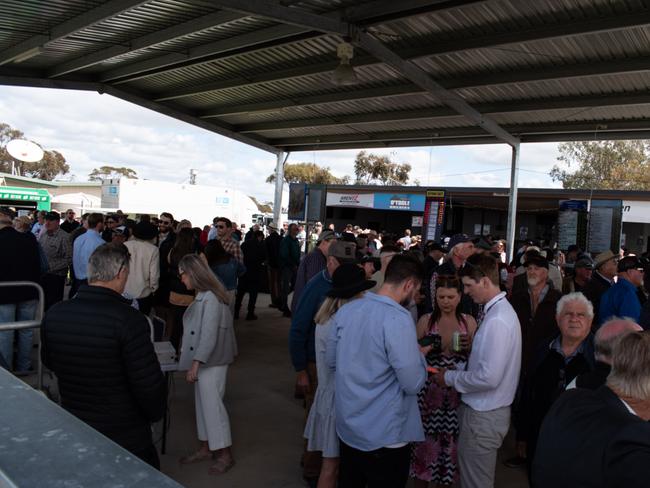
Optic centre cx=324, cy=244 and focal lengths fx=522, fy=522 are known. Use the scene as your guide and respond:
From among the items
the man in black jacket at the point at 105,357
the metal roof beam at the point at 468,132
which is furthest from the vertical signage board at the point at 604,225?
the man in black jacket at the point at 105,357

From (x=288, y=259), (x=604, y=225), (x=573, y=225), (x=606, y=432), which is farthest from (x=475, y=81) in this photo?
(x=606, y=432)

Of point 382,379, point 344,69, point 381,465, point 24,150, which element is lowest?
point 381,465

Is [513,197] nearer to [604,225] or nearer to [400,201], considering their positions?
[604,225]

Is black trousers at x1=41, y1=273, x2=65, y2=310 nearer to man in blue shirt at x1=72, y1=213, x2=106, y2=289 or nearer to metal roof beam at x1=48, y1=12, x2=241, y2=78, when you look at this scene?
man in blue shirt at x1=72, y1=213, x2=106, y2=289

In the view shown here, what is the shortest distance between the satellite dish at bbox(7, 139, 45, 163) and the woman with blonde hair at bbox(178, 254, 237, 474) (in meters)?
18.5

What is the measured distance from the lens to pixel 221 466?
3.96 meters

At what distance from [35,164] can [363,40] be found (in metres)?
57.1

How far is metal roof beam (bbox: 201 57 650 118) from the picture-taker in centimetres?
875

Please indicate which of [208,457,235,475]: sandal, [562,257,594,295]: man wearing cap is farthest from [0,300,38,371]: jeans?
[562,257,594,295]: man wearing cap

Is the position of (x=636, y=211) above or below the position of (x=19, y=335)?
above

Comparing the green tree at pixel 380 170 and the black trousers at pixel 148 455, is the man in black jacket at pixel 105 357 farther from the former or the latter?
the green tree at pixel 380 170

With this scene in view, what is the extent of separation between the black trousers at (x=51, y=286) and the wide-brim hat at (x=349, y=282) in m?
5.76

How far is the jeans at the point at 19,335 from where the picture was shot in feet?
18.2

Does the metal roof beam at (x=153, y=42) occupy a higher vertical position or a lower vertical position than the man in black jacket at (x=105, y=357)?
higher
